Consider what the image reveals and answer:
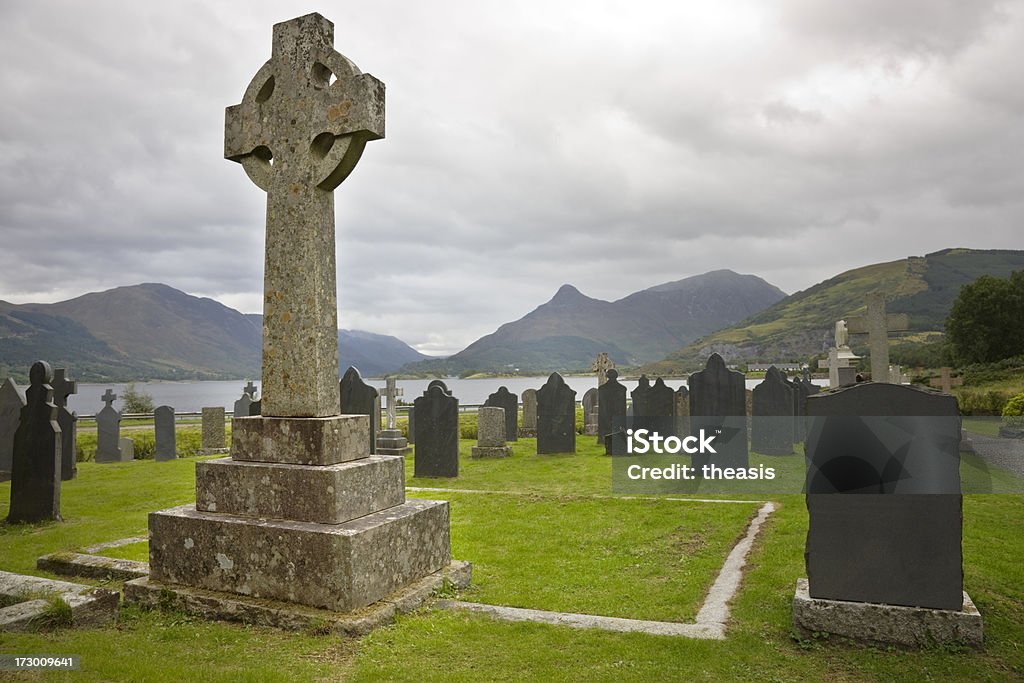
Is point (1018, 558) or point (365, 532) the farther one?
point (1018, 558)

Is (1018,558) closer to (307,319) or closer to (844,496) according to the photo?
(844,496)

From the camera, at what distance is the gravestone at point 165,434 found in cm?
1558

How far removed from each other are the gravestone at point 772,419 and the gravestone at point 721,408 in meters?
2.86

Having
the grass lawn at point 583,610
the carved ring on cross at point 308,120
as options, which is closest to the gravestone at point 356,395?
the grass lawn at point 583,610

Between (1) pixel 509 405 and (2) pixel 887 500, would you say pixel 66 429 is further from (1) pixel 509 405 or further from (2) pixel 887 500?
(2) pixel 887 500

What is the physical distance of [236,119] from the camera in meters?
4.96

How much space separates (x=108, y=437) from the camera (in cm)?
1555

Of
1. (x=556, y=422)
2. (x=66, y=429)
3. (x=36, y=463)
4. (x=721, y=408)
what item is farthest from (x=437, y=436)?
(x=66, y=429)

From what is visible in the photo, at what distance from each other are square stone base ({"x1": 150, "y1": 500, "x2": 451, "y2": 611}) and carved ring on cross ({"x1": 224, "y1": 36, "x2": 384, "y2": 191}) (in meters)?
2.54

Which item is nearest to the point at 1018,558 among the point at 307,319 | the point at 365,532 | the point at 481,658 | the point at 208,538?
the point at 481,658

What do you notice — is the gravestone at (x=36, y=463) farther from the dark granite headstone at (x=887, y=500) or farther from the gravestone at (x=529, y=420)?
the gravestone at (x=529, y=420)

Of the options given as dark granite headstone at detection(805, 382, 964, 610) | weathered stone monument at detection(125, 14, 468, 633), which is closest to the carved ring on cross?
weathered stone monument at detection(125, 14, 468, 633)

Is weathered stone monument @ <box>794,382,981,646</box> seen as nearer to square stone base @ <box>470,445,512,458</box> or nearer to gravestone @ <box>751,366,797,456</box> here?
square stone base @ <box>470,445,512,458</box>

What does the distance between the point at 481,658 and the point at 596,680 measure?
0.68 meters
